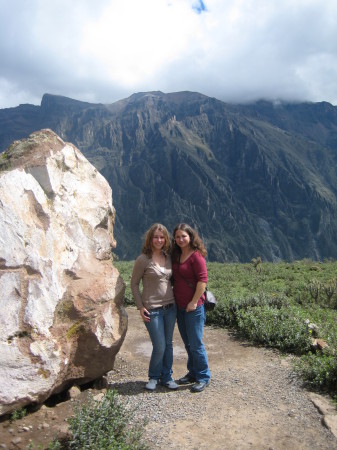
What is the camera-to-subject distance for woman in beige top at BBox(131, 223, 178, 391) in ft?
21.4

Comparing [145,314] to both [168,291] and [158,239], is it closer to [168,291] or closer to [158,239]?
[168,291]

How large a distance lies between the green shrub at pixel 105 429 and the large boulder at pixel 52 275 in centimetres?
90

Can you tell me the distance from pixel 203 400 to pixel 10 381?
291cm

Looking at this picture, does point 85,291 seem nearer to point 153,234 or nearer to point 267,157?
point 153,234

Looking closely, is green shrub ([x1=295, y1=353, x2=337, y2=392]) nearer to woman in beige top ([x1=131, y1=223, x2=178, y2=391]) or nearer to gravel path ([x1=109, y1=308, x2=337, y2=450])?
gravel path ([x1=109, y1=308, x2=337, y2=450])

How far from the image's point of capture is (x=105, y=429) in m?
4.97

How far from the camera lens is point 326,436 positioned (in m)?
5.44

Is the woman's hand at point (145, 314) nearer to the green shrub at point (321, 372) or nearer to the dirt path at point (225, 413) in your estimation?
the dirt path at point (225, 413)

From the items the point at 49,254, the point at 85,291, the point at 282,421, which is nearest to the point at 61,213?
the point at 49,254

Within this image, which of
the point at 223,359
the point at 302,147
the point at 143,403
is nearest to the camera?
the point at 143,403

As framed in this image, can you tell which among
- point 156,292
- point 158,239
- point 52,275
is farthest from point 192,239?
point 52,275

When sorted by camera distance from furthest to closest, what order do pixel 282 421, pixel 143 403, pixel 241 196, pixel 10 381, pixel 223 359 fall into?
pixel 241 196, pixel 223 359, pixel 143 403, pixel 282 421, pixel 10 381

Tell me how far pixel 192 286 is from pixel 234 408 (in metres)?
1.92

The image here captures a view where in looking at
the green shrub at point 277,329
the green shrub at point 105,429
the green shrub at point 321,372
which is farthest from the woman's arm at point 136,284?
the green shrub at point 277,329
